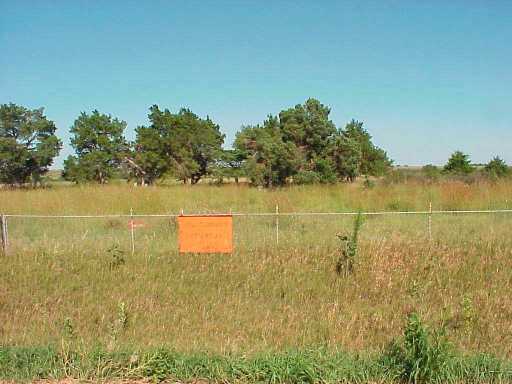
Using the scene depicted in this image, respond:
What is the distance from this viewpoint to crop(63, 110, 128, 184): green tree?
116ft

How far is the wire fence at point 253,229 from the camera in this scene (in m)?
9.60

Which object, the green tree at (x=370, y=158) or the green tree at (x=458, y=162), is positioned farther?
the green tree at (x=370, y=158)

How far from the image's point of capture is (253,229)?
1183cm

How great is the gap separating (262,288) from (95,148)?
3422 centimetres

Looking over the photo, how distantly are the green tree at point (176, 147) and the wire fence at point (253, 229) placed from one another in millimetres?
22388

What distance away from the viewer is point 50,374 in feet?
A: 10.9

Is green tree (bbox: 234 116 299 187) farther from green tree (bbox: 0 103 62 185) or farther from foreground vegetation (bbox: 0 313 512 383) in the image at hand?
foreground vegetation (bbox: 0 313 512 383)

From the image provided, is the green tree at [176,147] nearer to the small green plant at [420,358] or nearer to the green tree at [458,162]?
the green tree at [458,162]

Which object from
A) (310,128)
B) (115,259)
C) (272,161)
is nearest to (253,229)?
(115,259)

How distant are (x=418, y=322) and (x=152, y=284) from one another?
5033 mm

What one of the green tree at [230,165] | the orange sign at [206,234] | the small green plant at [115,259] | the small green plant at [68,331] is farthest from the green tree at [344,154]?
the small green plant at [68,331]

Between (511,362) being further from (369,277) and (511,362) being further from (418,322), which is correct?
(369,277)

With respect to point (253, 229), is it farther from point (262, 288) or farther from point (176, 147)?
point (176, 147)

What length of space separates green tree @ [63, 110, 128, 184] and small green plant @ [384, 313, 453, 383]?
3561 cm
